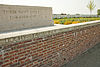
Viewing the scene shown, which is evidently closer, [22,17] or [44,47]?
[44,47]

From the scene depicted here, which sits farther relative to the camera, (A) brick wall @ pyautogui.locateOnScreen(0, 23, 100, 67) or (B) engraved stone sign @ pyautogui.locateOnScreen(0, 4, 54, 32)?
(B) engraved stone sign @ pyautogui.locateOnScreen(0, 4, 54, 32)

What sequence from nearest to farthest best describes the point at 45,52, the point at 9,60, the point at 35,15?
the point at 9,60 < the point at 45,52 < the point at 35,15

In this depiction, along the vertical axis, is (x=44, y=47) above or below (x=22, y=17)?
below

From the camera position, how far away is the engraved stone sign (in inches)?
145

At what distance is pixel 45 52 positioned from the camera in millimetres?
3385

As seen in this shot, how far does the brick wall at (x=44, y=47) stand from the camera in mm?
2566

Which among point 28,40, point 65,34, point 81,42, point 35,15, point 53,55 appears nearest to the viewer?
point 28,40

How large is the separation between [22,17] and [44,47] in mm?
1714

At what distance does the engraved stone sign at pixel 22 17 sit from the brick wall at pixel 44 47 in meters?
1.41

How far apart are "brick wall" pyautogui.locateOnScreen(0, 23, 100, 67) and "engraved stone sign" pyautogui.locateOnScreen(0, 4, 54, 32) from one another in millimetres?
1412

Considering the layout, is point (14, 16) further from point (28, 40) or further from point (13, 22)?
point (28, 40)

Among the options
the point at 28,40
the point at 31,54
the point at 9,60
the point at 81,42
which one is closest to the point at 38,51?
the point at 31,54

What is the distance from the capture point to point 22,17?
4.12 m

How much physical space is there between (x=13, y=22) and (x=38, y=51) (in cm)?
168
